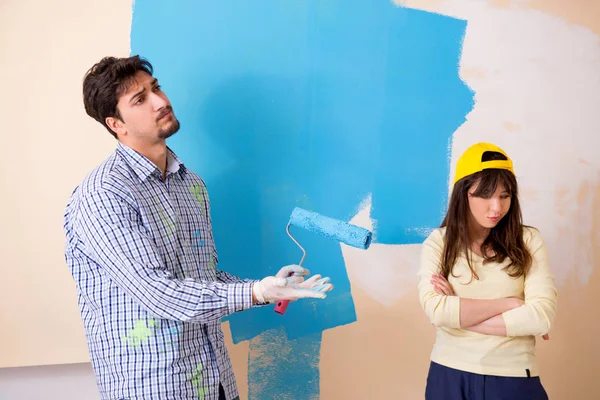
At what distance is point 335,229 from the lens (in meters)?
1.76

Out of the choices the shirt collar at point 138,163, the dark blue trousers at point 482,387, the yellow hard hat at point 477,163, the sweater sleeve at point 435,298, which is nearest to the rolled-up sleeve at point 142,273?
the shirt collar at point 138,163

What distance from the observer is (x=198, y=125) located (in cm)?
218

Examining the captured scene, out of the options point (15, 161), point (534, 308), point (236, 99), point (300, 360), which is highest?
point (236, 99)

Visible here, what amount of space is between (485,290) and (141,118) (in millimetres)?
1107

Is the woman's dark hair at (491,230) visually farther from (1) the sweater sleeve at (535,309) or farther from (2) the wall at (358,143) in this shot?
(2) the wall at (358,143)

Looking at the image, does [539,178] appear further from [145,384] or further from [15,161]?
[15,161]

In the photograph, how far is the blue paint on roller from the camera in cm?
172

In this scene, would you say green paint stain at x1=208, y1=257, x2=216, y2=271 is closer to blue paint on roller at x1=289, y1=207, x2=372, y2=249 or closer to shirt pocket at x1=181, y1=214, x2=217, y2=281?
shirt pocket at x1=181, y1=214, x2=217, y2=281

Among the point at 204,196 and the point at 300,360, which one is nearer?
the point at 204,196

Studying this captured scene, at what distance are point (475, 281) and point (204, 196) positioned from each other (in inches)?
34.3

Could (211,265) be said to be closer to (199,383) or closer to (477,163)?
(199,383)

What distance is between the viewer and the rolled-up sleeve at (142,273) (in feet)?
4.73

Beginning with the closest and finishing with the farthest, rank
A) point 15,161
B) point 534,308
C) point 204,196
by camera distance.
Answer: point 534,308
point 204,196
point 15,161

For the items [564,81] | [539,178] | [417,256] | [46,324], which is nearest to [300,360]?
[417,256]
